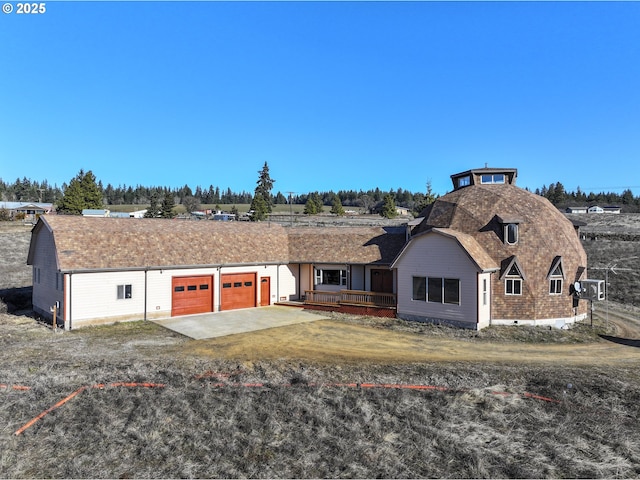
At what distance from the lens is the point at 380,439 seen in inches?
383

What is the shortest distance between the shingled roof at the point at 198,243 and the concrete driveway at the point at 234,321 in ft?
11.2

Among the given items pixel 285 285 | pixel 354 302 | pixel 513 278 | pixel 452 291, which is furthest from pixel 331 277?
pixel 513 278

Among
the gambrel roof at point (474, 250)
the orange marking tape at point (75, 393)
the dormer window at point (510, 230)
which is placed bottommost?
the orange marking tape at point (75, 393)

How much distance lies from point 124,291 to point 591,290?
27.3 meters

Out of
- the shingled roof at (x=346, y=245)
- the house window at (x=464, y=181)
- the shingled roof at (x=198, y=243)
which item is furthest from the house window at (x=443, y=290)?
the house window at (x=464, y=181)

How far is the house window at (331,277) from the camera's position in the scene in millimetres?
30156

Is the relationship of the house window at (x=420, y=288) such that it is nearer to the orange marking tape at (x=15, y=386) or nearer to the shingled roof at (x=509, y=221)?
the shingled roof at (x=509, y=221)

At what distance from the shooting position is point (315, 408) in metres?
11.4

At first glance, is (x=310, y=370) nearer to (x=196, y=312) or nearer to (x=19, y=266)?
(x=196, y=312)

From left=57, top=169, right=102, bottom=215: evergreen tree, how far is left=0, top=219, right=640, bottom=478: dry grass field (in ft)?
189

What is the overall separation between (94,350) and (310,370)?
386 inches

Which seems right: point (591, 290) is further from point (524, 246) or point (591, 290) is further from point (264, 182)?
point (264, 182)

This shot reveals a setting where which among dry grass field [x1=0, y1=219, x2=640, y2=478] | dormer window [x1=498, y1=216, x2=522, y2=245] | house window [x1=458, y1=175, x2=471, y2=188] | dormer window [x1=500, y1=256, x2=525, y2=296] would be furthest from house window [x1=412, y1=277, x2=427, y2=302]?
house window [x1=458, y1=175, x2=471, y2=188]

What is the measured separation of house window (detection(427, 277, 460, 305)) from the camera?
74.4ft
